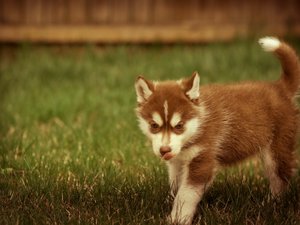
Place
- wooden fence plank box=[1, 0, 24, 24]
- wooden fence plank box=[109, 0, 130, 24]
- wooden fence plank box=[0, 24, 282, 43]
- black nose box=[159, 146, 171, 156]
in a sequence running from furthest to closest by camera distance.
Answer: wooden fence plank box=[109, 0, 130, 24] < wooden fence plank box=[1, 0, 24, 24] < wooden fence plank box=[0, 24, 282, 43] < black nose box=[159, 146, 171, 156]

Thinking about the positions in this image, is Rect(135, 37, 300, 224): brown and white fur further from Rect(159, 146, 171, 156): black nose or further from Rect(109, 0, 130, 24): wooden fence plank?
Rect(109, 0, 130, 24): wooden fence plank

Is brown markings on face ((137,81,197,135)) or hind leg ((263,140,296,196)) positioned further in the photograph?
hind leg ((263,140,296,196))

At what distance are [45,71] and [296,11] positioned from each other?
4936 millimetres

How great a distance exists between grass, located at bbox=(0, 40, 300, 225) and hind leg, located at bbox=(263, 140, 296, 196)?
0.11 m

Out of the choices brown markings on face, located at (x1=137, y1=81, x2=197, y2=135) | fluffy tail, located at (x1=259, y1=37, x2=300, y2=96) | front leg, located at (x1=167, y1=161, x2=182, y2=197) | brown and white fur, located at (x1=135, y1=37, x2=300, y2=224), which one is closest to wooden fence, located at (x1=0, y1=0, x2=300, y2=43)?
fluffy tail, located at (x1=259, y1=37, x2=300, y2=96)

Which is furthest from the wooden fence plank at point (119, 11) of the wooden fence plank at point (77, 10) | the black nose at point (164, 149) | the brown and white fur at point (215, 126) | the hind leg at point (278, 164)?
the black nose at point (164, 149)

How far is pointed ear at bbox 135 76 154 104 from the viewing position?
4.80 m

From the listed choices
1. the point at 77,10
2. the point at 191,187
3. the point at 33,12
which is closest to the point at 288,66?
the point at 191,187

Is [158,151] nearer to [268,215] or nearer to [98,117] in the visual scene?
[268,215]

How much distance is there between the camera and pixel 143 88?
4852 millimetres

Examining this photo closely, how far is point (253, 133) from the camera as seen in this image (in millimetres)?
5203

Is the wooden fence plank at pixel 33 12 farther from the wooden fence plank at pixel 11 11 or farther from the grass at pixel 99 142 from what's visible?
the grass at pixel 99 142

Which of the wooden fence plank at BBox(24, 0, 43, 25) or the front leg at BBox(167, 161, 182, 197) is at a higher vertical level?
the wooden fence plank at BBox(24, 0, 43, 25)

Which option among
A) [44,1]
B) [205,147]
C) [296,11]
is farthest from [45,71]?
[205,147]
